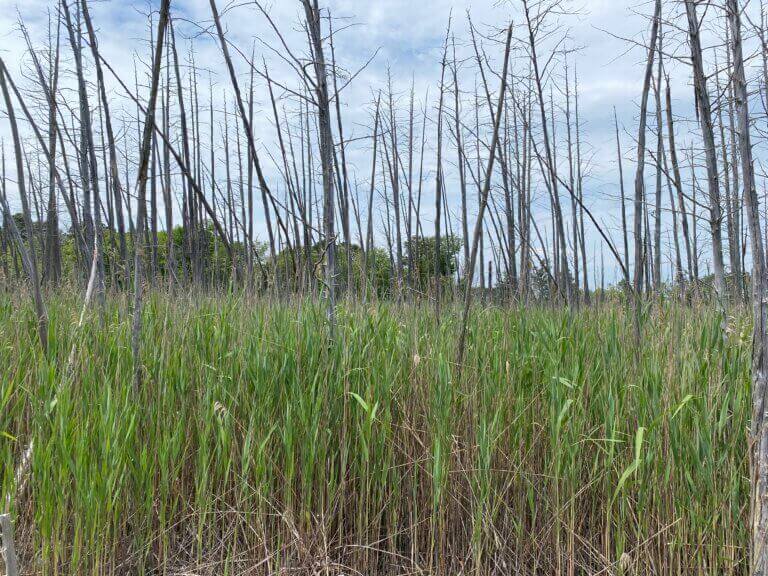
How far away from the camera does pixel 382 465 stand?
191 cm

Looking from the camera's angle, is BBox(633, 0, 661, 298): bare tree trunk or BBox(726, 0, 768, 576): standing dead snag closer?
BBox(726, 0, 768, 576): standing dead snag

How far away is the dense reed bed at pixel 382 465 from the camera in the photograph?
164 cm

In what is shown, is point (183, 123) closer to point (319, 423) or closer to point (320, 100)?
point (320, 100)

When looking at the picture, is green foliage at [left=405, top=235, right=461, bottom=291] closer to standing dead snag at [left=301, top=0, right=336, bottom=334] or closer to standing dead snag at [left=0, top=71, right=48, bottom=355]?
standing dead snag at [left=301, top=0, right=336, bottom=334]

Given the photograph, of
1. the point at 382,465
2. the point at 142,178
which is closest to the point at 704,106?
the point at 382,465

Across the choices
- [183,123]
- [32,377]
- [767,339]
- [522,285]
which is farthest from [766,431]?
[183,123]

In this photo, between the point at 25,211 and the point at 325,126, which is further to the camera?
the point at 25,211

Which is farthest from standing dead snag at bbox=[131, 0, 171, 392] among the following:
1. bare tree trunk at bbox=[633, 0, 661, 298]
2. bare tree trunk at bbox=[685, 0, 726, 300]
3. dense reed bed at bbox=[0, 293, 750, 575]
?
bare tree trunk at bbox=[633, 0, 661, 298]

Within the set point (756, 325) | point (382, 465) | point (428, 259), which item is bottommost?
point (382, 465)

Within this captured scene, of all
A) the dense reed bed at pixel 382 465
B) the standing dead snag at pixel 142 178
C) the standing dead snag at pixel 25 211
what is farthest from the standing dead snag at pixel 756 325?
the standing dead snag at pixel 25 211

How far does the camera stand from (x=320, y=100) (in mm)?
2191

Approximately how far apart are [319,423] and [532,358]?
1071 mm

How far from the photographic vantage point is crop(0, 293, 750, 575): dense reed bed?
1.64m

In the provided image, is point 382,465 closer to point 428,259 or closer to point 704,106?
point 704,106
